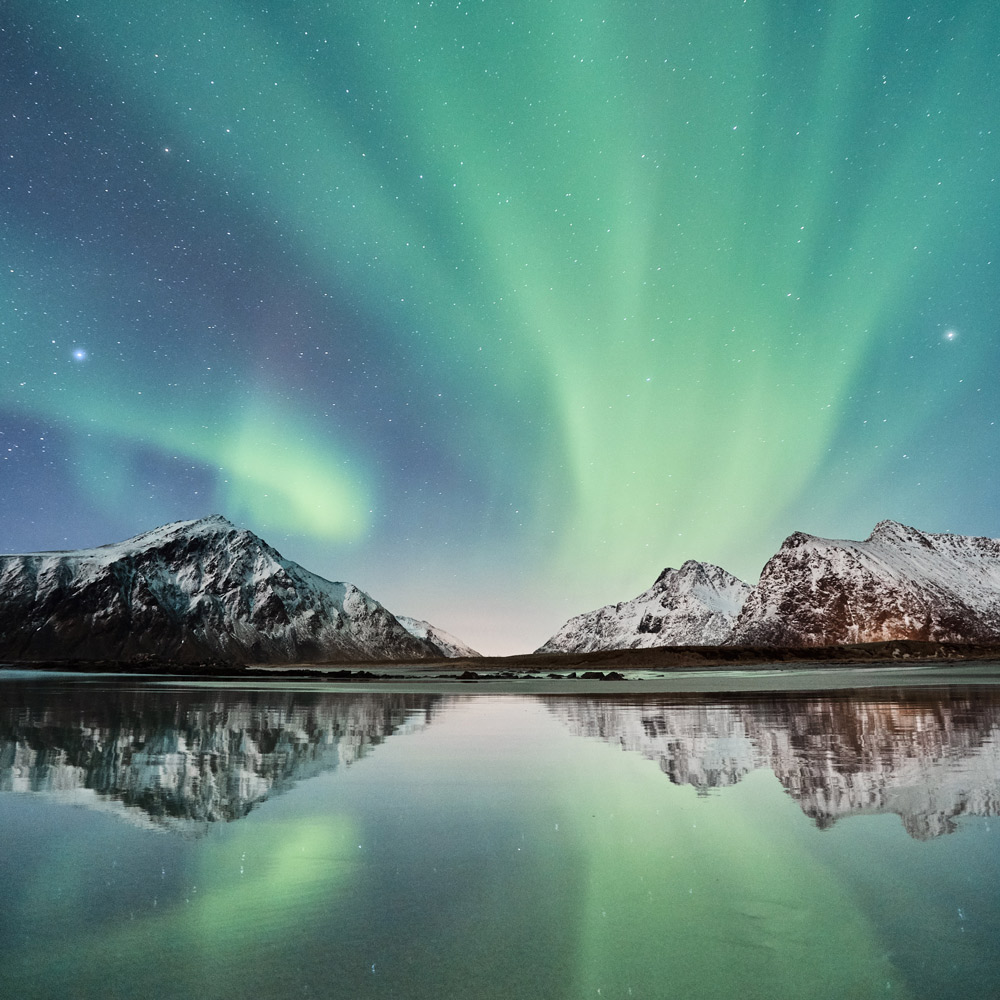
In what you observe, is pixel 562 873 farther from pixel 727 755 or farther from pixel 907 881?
pixel 727 755

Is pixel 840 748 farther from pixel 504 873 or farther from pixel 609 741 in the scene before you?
pixel 504 873

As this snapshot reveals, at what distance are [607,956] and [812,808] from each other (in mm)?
5664

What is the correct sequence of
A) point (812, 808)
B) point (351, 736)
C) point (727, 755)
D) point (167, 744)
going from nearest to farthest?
point (812, 808) < point (727, 755) < point (167, 744) < point (351, 736)

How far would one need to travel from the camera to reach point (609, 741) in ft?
56.9

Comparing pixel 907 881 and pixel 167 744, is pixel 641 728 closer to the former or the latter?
pixel 167 744

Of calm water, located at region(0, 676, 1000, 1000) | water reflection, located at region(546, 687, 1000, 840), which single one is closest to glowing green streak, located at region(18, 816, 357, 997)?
calm water, located at region(0, 676, 1000, 1000)

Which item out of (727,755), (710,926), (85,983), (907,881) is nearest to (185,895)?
(85,983)

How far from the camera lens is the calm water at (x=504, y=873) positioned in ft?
15.2

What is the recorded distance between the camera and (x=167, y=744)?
16156 mm

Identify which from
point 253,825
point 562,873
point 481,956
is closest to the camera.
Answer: point 481,956

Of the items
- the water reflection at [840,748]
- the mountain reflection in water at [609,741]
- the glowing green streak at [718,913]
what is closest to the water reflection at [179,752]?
the mountain reflection in water at [609,741]

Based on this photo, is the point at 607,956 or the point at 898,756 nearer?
the point at 607,956

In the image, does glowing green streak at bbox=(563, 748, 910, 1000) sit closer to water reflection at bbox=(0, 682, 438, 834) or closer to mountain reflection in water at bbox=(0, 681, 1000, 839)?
mountain reflection in water at bbox=(0, 681, 1000, 839)

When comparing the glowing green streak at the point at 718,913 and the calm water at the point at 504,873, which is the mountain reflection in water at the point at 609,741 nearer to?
the calm water at the point at 504,873
